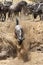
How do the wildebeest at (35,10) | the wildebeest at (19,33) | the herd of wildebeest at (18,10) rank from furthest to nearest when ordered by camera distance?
the herd of wildebeest at (18,10) < the wildebeest at (35,10) < the wildebeest at (19,33)

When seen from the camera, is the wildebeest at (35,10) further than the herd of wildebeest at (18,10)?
No

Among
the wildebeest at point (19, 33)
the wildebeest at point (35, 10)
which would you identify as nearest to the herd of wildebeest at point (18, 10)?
the wildebeest at point (35, 10)

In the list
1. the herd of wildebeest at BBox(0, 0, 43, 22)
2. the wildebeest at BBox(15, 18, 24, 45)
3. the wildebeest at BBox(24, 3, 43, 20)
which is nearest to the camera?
the wildebeest at BBox(15, 18, 24, 45)

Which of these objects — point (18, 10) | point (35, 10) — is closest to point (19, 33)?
point (35, 10)

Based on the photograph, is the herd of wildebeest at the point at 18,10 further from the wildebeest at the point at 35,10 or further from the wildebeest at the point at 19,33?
the wildebeest at the point at 19,33

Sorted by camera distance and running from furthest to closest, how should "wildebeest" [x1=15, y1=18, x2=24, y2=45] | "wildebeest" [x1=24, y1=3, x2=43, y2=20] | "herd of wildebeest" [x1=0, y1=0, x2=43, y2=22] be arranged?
"herd of wildebeest" [x1=0, y1=0, x2=43, y2=22], "wildebeest" [x1=24, y1=3, x2=43, y2=20], "wildebeest" [x1=15, y1=18, x2=24, y2=45]

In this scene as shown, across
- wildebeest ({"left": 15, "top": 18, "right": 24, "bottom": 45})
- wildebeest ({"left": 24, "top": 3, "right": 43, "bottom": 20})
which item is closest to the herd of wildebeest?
wildebeest ({"left": 24, "top": 3, "right": 43, "bottom": 20})

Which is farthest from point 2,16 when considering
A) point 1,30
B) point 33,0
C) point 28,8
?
point 33,0

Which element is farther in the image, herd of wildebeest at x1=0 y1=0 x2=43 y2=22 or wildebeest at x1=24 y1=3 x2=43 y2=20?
herd of wildebeest at x1=0 y1=0 x2=43 y2=22

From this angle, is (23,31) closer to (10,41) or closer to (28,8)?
(10,41)

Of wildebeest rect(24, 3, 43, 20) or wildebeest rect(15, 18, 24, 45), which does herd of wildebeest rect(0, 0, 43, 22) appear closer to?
wildebeest rect(24, 3, 43, 20)

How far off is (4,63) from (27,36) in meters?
1.52

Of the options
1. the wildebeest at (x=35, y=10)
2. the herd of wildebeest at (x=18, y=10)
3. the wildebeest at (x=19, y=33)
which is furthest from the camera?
the herd of wildebeest at (x=18, y=10)

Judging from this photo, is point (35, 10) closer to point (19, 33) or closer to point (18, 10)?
point (18, 10)
